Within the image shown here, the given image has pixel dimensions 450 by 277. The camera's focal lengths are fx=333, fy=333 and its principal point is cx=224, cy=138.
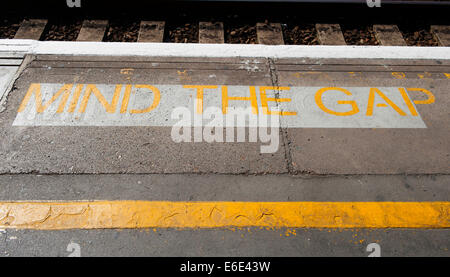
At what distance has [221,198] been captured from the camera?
8.89 feet

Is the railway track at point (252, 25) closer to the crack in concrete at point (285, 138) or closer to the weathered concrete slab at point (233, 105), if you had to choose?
the weathered concrete slab at point (233, 105)

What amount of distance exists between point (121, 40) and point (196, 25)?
103cm

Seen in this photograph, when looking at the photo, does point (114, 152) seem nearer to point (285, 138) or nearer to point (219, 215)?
point (219, 215)

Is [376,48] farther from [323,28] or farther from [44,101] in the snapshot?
[44,101]

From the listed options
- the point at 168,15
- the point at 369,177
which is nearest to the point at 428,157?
the point at 369,177

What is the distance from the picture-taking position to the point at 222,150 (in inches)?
119

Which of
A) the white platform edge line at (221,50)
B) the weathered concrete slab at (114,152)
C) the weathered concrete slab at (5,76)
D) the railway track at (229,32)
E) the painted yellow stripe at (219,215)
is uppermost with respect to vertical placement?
the railway track at (229,32)

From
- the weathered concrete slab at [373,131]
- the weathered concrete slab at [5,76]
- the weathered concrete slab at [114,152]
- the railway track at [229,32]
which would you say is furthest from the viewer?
the railway track at [229,32]

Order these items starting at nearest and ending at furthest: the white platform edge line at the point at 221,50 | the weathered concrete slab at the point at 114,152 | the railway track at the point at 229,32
→ the weathered concrete slab at the point at 114,152 → the white platform edge line at the point at 221,50 → the railway track at the point at 229,32

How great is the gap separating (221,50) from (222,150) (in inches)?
62.3

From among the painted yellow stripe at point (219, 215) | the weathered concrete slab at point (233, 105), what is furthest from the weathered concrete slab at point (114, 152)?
the painted yellow stripe at point (219, 215)

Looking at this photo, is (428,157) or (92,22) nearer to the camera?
(428,157)

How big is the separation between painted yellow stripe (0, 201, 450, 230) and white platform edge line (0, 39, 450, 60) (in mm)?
2024

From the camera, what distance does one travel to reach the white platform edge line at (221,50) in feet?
13.0
